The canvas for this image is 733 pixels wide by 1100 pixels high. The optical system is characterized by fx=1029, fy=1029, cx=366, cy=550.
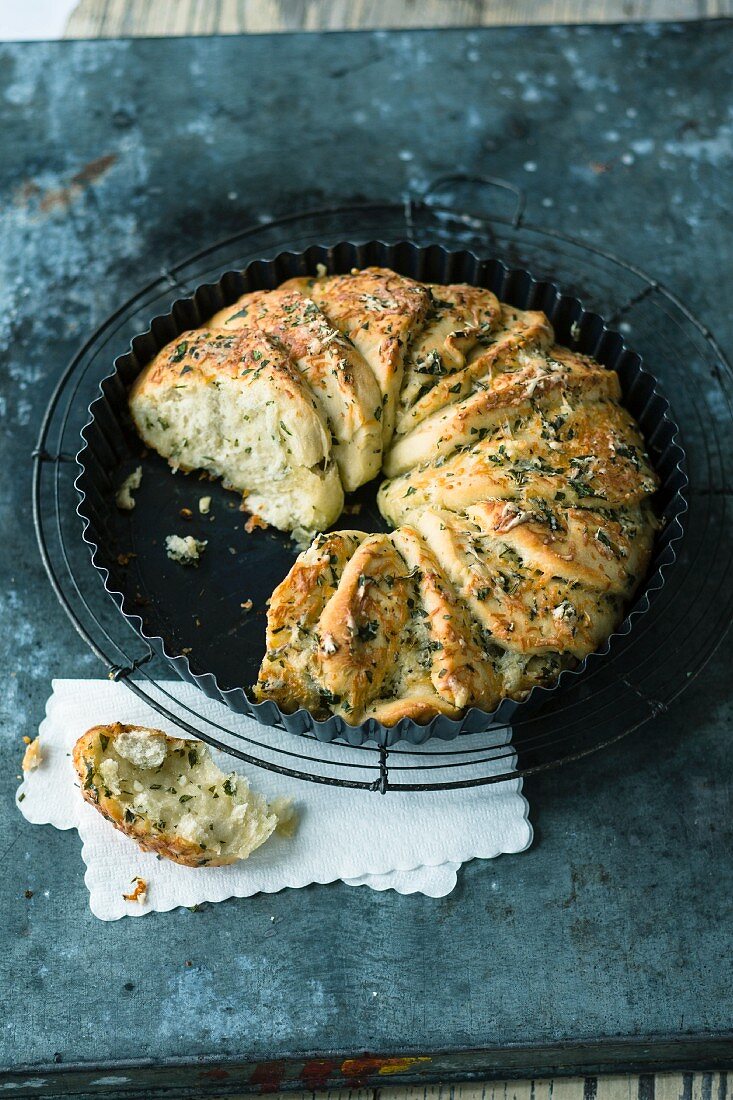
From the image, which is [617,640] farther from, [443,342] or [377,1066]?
[377,1066]

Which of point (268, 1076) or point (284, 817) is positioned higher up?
point (284, 817)

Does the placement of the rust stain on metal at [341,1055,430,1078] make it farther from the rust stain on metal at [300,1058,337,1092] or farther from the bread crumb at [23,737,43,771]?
the bread crumb at [23,737,43,771]

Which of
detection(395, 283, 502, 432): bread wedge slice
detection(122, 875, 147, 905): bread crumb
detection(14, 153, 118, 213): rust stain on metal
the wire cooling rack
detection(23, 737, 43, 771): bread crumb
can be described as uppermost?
detection(14, 153, 118, 213): rust stain on metal

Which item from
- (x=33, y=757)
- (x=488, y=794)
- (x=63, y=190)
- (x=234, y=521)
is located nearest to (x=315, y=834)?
(x=488, y=794)

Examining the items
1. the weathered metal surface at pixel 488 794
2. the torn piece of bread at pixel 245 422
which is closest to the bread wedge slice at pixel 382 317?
the torn piece of bread at pixel 245 422

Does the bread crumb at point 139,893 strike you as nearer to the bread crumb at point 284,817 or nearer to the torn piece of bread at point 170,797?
the torn piece of bread at point 170,797

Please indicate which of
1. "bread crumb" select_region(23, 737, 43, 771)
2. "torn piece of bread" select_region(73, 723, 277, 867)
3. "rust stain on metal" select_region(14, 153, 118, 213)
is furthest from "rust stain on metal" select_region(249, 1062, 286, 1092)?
"rust stain on metal" select_region(14, 153, 118, 213)
